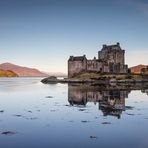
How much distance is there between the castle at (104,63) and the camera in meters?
139

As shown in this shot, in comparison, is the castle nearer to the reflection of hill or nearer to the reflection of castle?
the reflection of hill

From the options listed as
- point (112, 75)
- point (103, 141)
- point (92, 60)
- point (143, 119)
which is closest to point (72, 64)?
point (92, 60)

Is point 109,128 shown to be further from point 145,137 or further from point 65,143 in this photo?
point 65,143

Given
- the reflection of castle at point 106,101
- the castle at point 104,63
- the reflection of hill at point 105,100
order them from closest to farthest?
the reflection of castle at point 106,101 → the reflection of hill at point 105,100 → the castle at point 104,63

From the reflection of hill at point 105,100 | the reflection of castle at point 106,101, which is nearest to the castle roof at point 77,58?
the reflection of hill at point 105,100

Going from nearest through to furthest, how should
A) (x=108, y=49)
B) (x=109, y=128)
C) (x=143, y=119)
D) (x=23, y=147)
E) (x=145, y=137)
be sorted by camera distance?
(x=23, y=147)
(x=145, y=137)
(x=109, y=128)
(x=143, y=119)
(x=108, y=49)

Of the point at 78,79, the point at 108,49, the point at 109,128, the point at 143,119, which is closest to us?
the point at 109,128

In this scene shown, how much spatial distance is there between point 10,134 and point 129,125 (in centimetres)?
1132

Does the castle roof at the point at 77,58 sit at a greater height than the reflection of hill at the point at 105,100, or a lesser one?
greater

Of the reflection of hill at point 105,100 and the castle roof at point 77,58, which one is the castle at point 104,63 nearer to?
the castle roof at point 77,58

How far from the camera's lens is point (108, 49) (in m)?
152

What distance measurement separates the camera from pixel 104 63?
146125 millimetres

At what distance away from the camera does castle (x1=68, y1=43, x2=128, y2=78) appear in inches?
5477

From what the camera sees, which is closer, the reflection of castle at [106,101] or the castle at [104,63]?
the reflection of castle at [106,101]
